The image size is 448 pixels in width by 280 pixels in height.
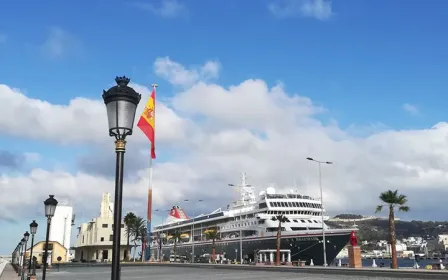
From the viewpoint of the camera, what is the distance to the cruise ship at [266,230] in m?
70.5

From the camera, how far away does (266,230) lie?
81.0m

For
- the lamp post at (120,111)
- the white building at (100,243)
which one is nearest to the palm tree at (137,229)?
the white building at (100,243)

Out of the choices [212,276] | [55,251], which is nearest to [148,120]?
[212,276]

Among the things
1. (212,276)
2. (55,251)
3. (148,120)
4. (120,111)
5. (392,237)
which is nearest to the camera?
(120,111)

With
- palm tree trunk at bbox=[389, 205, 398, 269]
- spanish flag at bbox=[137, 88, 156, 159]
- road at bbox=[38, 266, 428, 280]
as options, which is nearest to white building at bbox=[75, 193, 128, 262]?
spanish flag at bbox=[137, 88, 156, 159]

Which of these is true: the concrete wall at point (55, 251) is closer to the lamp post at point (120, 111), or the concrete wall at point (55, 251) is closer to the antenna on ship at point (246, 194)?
the antenna on ship at point (246, 194)

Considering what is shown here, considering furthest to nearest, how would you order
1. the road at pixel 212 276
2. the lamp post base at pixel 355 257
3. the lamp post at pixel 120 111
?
the lamp post base at pixel 355 257 < the road at pixel 212 276 < the lamp post at pixel 120 111

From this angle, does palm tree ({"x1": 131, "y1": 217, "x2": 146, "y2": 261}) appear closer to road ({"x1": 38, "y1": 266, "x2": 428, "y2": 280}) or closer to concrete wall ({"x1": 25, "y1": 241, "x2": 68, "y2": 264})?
concrete wall ({"x1": 25, "y1": 241, "x2": 68, "y2": 264})

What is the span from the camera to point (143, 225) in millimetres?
108562

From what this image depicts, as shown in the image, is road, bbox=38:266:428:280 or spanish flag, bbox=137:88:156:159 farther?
spanish flag, bbox=137:88:156:159

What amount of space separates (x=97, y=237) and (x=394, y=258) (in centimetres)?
6905

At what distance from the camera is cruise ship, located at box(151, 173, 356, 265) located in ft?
231

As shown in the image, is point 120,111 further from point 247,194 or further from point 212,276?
point 247,194

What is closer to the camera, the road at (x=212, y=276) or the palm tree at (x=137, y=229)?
the road at (x=212, y=276)
